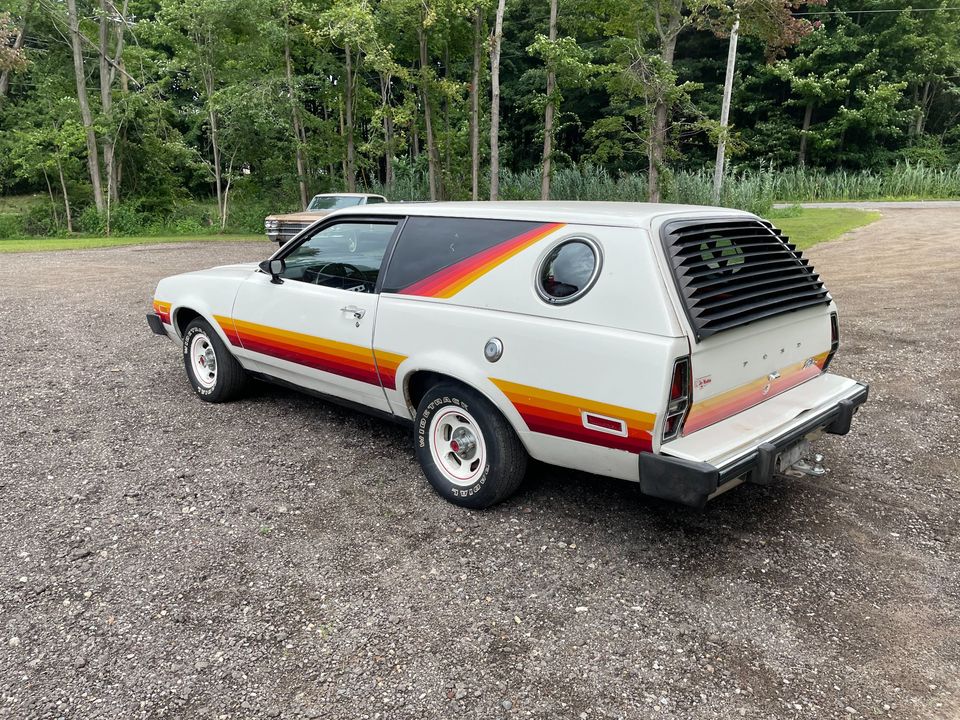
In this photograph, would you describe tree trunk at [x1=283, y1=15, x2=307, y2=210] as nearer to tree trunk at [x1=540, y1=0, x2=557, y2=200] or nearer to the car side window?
tree trunk at [x1=540, y1=0, x2=557, y2=200]

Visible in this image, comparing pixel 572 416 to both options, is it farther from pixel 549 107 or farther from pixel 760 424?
pixel 549 107

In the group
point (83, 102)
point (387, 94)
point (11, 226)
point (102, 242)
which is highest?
point (387, 94)

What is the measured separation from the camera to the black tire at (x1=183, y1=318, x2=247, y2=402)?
533 centimetres

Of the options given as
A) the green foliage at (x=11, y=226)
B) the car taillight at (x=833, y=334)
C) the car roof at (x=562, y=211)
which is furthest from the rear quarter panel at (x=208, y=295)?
the green foliage at (x=11, y=226)

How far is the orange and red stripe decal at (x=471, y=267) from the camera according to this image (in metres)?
3.47

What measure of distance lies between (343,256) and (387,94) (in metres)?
26.7

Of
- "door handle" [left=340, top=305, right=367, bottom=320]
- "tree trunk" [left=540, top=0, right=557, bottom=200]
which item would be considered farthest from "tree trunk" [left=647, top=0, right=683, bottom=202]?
"door handle" [left=340, top=305, right=367, bottom=320]

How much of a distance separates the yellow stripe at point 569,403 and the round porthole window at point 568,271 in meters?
0.45

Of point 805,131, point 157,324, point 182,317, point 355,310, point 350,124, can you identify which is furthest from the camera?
point 805,131

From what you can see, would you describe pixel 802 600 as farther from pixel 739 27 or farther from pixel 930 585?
pixel 739 27

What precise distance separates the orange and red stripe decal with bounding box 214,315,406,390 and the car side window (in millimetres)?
390

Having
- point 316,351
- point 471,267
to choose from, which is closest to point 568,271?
point 471,267

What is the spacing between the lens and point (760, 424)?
131 inches

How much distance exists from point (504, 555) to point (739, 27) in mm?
19134
